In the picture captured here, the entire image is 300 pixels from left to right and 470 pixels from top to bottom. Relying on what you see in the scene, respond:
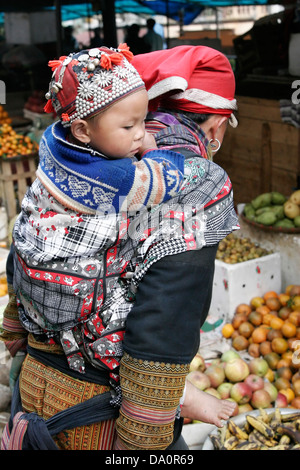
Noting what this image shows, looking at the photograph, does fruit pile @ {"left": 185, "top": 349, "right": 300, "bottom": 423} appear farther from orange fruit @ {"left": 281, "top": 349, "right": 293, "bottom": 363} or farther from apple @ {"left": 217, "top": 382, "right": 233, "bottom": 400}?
orange fruit @ {"left": 281, "top": 349, "right": 293, "bottom": 363}

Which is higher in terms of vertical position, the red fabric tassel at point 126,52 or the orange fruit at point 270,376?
the red fabric tassel at point 126,52

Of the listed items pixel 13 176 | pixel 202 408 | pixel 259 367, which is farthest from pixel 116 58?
pixel 13 176

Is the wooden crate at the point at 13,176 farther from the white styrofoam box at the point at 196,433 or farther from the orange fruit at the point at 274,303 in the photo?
the white styrofoam box at the point at 196,433

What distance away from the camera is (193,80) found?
4.69ft

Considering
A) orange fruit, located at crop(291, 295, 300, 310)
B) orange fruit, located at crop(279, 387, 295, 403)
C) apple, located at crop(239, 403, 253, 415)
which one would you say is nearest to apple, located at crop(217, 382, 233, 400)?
apple, located at crop(239, 403, 253, 415)

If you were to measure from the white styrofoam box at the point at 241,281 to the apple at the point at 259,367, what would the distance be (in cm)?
64

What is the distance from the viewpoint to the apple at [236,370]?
3145mm

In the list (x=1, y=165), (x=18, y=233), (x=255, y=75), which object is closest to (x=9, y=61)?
(x=1, y=165)

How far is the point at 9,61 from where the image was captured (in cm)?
1236

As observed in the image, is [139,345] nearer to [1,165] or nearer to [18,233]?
[18,233]

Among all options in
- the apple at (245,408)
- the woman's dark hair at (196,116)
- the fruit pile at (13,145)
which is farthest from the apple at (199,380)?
the fruit pile at (13,145)

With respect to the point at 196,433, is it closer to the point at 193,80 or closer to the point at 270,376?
the point at 270,376

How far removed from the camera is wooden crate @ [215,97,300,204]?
5.07 meters

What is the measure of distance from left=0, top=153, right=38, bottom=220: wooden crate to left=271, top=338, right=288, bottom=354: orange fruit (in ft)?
12.5
